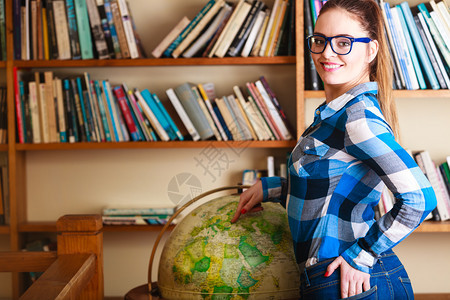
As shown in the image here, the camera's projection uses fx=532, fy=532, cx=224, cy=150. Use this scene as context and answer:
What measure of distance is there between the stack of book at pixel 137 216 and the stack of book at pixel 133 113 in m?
0.40

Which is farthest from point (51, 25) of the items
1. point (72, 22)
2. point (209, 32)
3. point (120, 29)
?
point (209, 32)

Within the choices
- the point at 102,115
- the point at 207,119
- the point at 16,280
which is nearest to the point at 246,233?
the point at 207,119

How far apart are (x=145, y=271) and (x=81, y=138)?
870mm

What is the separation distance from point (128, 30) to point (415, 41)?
1508 millimetres

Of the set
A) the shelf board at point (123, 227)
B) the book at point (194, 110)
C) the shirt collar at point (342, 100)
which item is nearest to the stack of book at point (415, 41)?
the book at point (194, 110)

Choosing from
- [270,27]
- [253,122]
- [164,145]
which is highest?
[270,27]

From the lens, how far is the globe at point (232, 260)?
1.28m

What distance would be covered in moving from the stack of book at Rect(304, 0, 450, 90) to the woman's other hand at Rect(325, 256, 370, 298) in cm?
169

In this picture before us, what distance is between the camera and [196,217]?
1.40m

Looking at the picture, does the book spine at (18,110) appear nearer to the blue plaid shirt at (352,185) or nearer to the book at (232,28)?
the book at (232,28)

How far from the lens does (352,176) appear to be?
48.1 inches

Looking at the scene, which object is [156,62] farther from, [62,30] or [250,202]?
[250,202]

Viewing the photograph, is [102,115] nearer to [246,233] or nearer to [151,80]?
[151,80]

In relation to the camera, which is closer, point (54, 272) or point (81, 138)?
point (54, 272)
